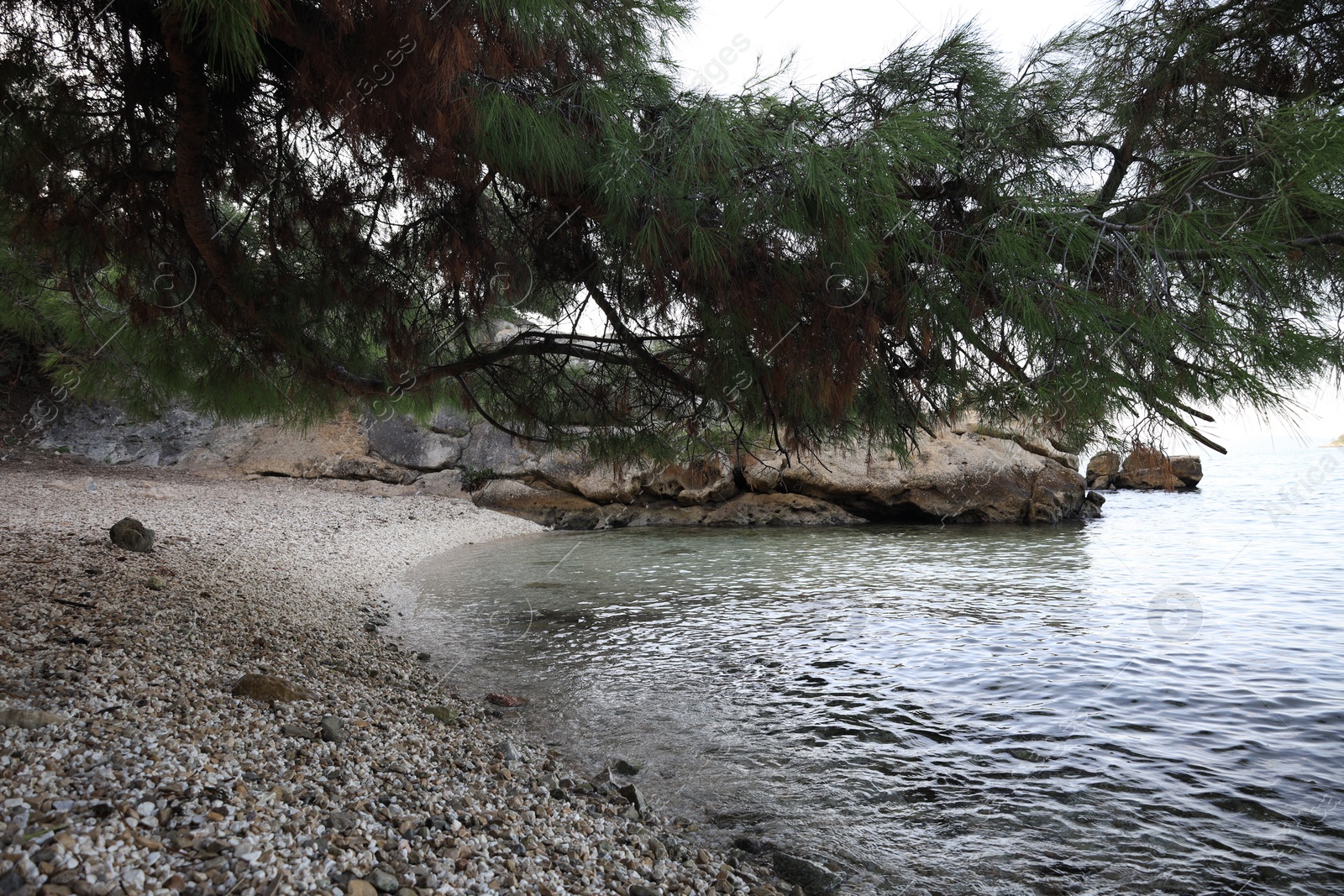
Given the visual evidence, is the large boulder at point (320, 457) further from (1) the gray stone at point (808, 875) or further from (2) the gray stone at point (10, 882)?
(2) the gray stone at point (10, 882)

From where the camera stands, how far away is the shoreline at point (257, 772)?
5.89 ft

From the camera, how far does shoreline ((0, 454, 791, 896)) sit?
179cm

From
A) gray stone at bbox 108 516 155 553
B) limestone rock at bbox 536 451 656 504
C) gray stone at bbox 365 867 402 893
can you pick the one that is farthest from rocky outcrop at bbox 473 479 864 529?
gray stone at bbox 365 867 402 893

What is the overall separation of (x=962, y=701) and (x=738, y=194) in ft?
10.3

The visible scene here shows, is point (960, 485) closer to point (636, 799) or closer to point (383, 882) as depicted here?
point (636, 799)

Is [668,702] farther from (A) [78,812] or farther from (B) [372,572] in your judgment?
(B) [372,572]

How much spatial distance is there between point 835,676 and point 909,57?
3457mm

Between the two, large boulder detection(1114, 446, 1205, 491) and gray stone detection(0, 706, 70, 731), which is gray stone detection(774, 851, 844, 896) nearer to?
large boulder detection(1114, 446, 1205, 491)

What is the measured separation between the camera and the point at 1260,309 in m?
2.50

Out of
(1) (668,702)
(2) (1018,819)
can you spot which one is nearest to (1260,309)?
(2) (1018,819)

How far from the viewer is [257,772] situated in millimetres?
2309

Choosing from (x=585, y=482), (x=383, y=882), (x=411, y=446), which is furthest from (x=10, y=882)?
(x=411, y=446)

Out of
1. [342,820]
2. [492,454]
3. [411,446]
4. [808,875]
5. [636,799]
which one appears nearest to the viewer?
[342,820]

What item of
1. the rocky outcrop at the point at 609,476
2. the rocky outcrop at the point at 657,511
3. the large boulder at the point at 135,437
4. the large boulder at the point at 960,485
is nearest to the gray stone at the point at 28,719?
the rocky outcrop at the point at 609,476
